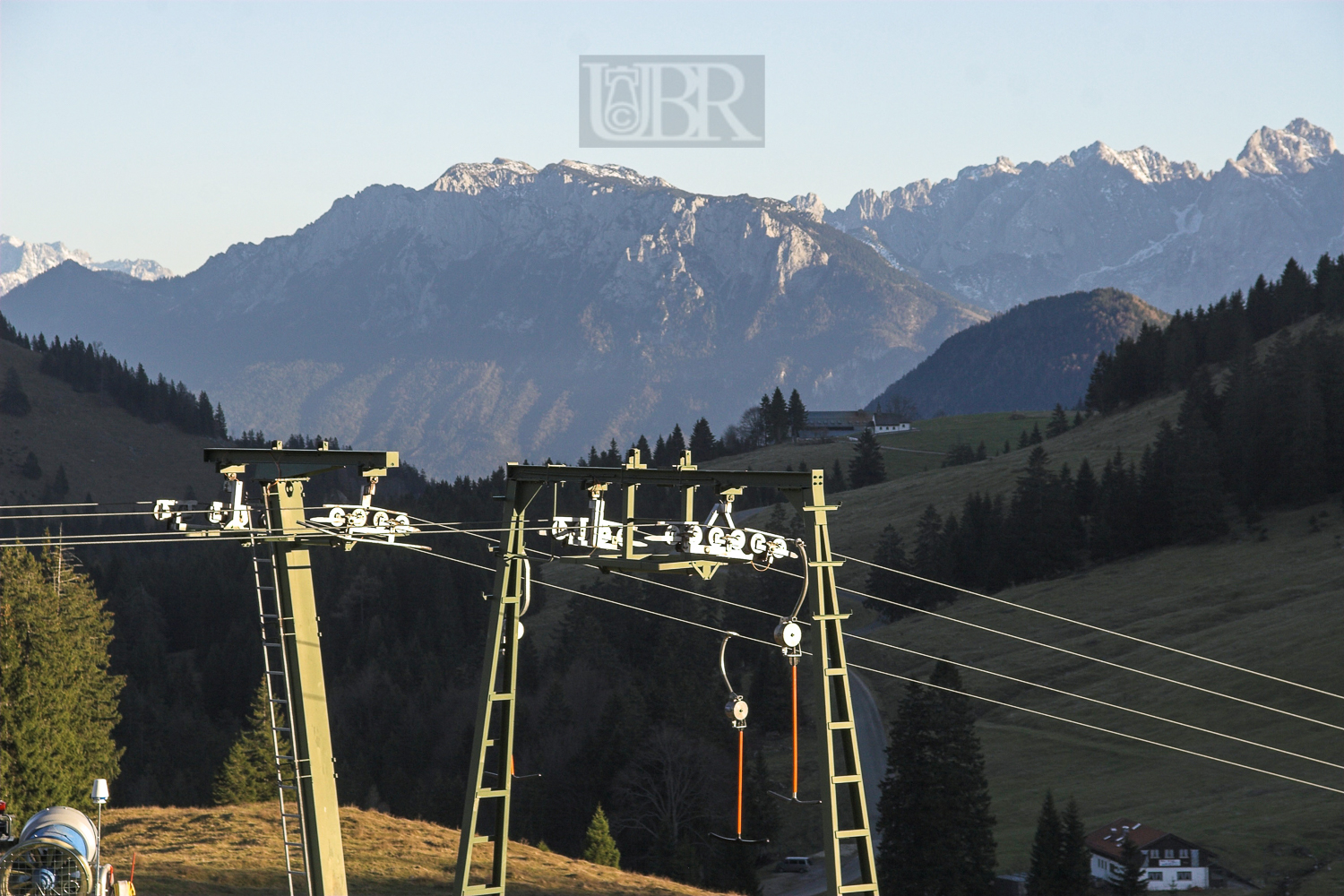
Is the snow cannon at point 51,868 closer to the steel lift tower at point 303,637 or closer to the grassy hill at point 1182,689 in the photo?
the steel lift tower at point 303,637

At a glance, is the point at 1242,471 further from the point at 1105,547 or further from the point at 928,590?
the point at 928,590

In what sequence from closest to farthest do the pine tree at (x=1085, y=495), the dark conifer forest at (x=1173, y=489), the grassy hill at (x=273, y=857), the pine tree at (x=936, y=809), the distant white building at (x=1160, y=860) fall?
the grassy hill at (x=273, y=857) → the distant white building at (x=1160, y=860) → the pine tree at (x=936, y=809) → the dark conifer forest at (x=1173, y=489) → the pine tree at (x=1085, y=495)

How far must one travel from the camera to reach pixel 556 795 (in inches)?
3649

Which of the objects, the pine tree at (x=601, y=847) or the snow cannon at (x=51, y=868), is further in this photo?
the pine tree at (x=601, y=847)

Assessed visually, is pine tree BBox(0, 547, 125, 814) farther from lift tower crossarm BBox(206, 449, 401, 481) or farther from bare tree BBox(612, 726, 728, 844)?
lift tower crossarm BBox(206, 449, 401, 481)

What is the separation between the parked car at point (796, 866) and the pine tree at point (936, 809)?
9316 millimetres

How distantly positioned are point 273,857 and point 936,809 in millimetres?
33641

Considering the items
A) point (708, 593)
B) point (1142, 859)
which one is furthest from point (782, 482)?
point (708, 593)

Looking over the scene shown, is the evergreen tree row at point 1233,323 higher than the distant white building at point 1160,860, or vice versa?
the evergreen tree row at point 1233,323

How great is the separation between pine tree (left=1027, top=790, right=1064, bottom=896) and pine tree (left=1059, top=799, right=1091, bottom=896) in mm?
166

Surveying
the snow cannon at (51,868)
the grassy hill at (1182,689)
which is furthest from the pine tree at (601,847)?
the snow cannon at (51,868)

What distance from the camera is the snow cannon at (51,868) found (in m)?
28.2

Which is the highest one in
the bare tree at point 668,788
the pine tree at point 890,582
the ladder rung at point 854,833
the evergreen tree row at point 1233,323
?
the evergreen tree row at point 1233,323

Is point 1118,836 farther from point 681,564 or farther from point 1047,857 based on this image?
point 681,564
